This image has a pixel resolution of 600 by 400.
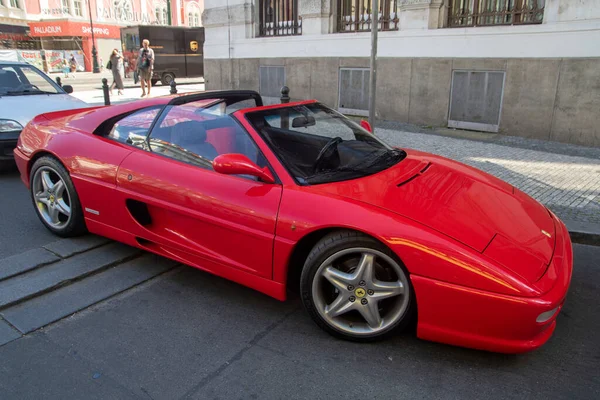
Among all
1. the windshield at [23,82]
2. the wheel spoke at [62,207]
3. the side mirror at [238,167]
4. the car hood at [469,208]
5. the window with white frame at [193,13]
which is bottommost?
the wheel spoke at [62,207]

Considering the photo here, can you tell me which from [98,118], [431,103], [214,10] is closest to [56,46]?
[214,10]

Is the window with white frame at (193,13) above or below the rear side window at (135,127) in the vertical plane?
above

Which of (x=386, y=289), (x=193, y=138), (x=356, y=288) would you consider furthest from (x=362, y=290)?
(x=193, y=138)

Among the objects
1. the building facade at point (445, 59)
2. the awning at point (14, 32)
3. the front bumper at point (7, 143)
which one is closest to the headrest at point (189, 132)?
the front bumper at point (7, 143)

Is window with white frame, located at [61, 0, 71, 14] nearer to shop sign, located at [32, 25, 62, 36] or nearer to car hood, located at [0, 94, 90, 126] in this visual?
shop sign, located at [32, 25, 62, 36]

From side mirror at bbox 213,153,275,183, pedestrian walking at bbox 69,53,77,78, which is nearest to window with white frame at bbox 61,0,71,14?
pedestrian walking at bbox 69,53,77,78

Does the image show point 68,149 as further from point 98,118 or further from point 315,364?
point 315,364

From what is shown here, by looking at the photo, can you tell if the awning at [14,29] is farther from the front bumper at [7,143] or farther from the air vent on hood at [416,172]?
the air vent on hood at [416,172]

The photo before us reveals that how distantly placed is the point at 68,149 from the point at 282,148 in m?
2.01

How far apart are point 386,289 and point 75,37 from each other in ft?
157

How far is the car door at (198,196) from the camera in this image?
10.2 feet

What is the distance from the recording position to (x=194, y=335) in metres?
3.03

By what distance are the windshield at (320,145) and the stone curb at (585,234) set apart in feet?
6.36

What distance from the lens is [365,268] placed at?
2.79m
